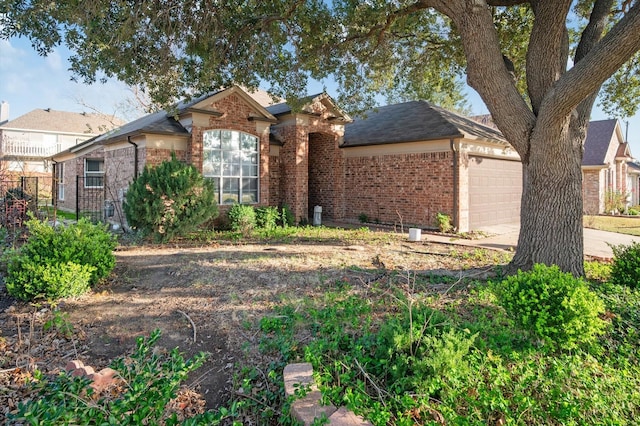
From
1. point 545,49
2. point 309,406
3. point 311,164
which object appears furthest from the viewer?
point 311,164

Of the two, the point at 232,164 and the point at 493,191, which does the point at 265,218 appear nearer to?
the point at 232,164

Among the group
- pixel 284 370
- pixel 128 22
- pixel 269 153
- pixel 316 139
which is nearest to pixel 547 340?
pixel 284 370

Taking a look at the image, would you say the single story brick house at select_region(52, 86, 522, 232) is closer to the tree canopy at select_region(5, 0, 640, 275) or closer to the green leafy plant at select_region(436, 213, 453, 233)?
the green leafy plant at select_region(436, 213, 453, 233)

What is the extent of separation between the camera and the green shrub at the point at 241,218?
12070mm

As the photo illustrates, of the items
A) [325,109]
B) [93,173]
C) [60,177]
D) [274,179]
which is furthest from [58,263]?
[60,177]

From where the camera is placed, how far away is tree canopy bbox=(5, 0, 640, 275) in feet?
20.7

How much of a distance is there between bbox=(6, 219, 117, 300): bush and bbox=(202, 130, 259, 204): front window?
6634 millimetres

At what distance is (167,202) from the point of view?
9844 mm

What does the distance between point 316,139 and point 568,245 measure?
11.9m

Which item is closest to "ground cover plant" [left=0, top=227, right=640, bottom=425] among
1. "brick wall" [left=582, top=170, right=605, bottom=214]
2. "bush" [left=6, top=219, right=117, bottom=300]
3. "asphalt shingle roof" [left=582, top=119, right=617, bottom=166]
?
"bush" [left=6, top=219, right=117, bottom=300]

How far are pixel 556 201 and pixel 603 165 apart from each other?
68.3 ft

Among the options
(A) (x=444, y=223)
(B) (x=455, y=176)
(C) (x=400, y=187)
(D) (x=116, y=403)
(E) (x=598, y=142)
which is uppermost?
(E) (x=598, y=142)

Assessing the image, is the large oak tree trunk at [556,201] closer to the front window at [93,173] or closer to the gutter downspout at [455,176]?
the gutter downspout at [455,176]

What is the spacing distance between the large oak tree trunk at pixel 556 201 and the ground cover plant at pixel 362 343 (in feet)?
2.21
